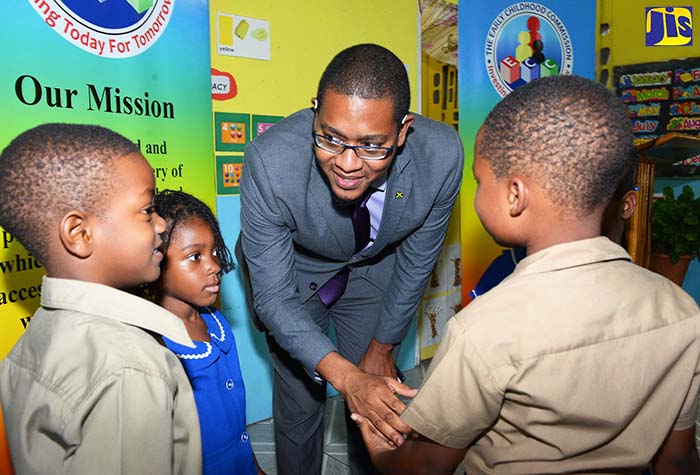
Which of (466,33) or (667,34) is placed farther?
(667,34)

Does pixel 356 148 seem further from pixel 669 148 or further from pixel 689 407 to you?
pixel 669 148

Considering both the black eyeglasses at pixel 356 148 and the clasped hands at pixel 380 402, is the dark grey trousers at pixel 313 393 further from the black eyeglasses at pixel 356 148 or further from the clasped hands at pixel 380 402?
the black eyeglasses at pixel 356 148

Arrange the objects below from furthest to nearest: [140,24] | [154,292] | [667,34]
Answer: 1. [667,34]
2. [140,24]
3. [154,292]

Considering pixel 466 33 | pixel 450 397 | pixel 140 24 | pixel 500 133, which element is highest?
pixel 466 33

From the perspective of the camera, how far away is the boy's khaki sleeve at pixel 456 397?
37.1 inches

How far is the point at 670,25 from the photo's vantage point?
183 inches

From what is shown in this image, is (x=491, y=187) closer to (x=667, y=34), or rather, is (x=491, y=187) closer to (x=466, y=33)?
(x=466, y=33)

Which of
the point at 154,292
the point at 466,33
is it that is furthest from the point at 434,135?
the point at 466,33

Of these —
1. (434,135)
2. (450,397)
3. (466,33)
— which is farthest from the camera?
(466,33)

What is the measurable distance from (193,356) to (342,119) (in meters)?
0.76

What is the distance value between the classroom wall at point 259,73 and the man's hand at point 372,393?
1.29 meters

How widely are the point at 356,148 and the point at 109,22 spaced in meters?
1.11

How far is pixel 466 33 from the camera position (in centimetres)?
324

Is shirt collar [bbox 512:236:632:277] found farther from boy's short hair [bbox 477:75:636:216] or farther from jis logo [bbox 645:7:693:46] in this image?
jis logo [bbox 645:7:693:46]
